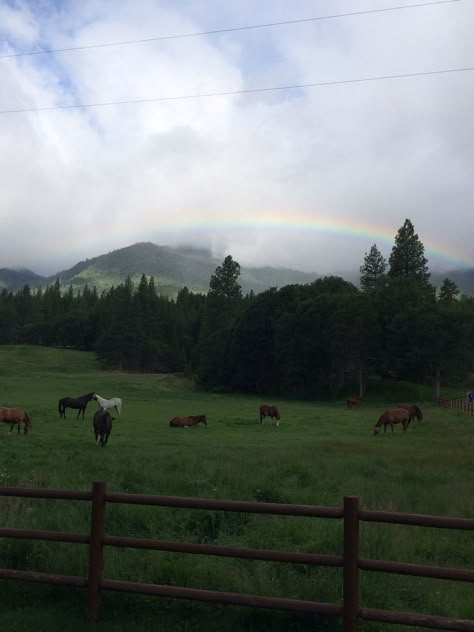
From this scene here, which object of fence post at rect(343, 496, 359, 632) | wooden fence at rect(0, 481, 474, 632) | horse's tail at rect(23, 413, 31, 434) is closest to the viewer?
wooden fence at rect(0, 481, 474, 632)

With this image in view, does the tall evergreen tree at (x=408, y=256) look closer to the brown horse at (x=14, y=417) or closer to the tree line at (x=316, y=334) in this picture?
the tree line at (x=316, y=334)

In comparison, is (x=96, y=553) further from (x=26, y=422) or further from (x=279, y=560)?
(x=26, y=422)

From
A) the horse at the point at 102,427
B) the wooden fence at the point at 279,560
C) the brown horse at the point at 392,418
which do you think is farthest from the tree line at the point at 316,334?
the wooden fence at the point at 279,560

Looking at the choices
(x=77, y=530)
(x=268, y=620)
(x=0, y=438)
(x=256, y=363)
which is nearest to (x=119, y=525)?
(x=77, y=530)

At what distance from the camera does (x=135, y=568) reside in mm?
7805

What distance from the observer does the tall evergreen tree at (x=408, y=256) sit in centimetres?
9875

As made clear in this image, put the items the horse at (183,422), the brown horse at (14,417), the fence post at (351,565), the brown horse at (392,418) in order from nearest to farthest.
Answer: the fence post at (351,565) < the brown horse at (14,417) < the brown horse at (392,418) < the horse at (183,422)

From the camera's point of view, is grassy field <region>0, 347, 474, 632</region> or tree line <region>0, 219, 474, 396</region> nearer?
grassy field <region>0, 347, 474, 632</region>

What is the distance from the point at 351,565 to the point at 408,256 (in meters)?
98.3

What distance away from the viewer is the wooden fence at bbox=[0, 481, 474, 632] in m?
5.85

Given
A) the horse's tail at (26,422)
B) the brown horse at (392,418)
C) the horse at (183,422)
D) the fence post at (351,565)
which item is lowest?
the horse at (183,422)

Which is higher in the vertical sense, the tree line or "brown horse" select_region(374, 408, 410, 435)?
the tree line

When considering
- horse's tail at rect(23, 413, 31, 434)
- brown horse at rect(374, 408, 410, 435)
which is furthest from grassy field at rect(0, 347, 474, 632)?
brown horse at rect(374, 408, 410, 435)

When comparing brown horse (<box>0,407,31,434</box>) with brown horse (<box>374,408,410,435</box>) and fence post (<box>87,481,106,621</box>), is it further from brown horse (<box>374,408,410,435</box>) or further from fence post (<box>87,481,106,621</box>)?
fence post (<box>87,481,106,621</box>)
